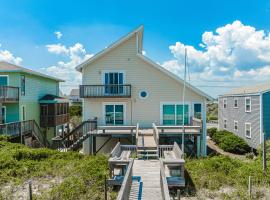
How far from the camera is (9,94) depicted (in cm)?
2084

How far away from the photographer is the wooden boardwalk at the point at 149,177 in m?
8.87

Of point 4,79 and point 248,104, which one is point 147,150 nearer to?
point 4,79

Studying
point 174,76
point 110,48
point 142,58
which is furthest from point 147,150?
point 110,48

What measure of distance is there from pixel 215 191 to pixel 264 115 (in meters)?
16.5

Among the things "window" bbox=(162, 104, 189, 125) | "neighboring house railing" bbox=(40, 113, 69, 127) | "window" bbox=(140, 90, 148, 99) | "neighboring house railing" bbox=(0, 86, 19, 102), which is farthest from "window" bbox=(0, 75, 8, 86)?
"window" bbox=(162, 104, 189, 125)

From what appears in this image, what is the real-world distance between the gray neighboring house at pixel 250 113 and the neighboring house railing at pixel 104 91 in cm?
1189

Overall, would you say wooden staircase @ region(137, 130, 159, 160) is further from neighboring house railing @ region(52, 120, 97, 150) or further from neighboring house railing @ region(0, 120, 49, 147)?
neighboring house railing @ region(0, 120, 49, 147)

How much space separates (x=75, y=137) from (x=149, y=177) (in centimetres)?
818

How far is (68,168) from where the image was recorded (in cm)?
1145

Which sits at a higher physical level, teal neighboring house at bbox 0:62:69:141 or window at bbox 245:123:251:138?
teal neighboring house at bbox 0:62:69:141

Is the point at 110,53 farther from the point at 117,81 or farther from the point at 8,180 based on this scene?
the point at 8,180

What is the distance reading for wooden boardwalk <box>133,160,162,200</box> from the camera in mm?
8867

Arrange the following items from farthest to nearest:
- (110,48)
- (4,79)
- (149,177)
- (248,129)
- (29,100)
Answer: (248,129), (29,100), (4,79), (110,48), (149,177)

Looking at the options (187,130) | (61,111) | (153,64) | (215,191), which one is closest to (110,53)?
(153,64)
